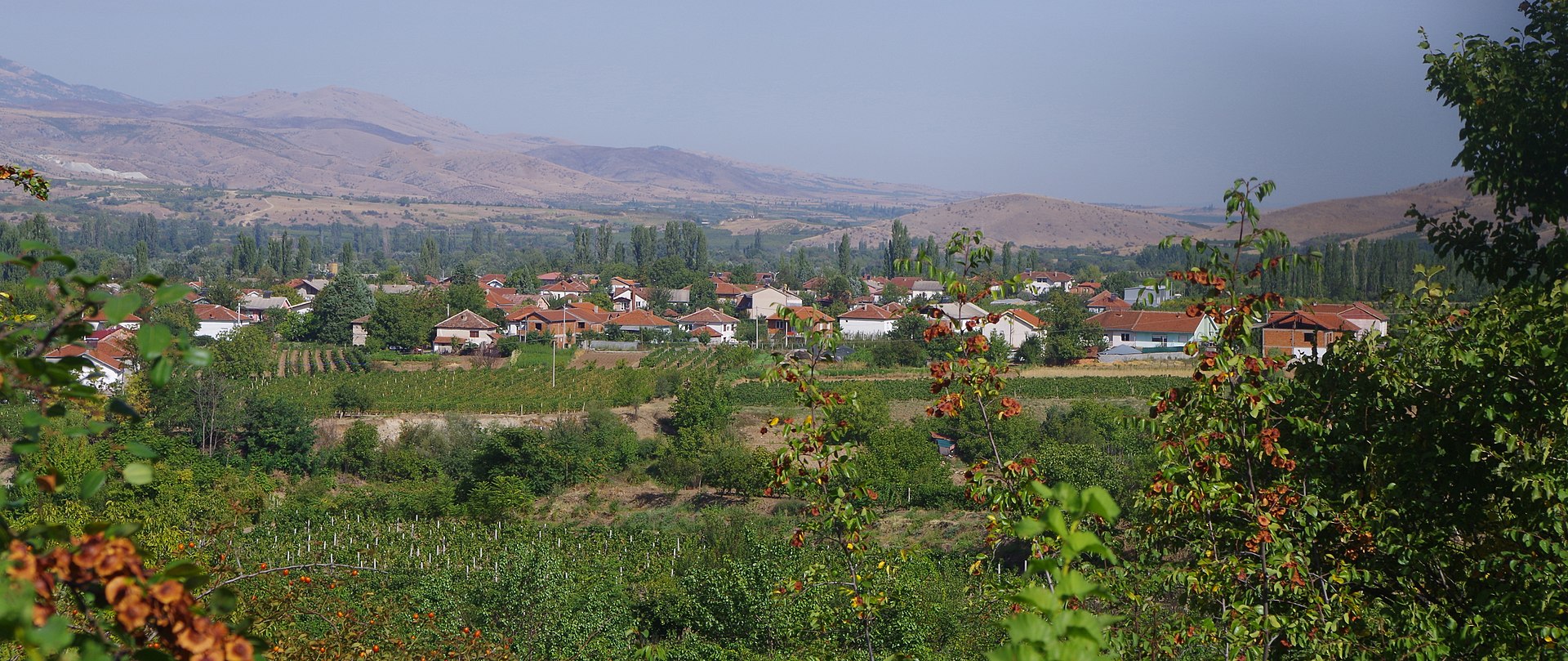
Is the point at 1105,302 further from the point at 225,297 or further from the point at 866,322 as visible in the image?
the point at 225,297

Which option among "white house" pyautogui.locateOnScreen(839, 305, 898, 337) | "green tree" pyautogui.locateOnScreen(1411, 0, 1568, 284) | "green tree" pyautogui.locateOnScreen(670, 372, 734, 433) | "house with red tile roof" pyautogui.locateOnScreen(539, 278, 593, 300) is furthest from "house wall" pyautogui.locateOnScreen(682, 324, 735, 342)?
"green tree" pyautogui.locateOnScreen(1411, 0, 1568, 284)

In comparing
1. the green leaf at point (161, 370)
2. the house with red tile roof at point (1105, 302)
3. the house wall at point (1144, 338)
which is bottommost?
the house wall at point (1144, 338)

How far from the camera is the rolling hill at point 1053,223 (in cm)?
10381

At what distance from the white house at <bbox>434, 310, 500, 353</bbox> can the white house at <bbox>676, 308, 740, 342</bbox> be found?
7391mm

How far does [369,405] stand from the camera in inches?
987

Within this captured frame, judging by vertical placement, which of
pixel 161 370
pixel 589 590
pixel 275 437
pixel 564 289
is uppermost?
pixel 161 370

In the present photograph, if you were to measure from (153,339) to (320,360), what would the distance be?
33964 mm

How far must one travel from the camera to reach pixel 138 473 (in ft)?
3.50

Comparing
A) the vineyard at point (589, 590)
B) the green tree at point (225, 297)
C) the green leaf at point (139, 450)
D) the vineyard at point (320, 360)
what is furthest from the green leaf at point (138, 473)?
the green tree at point (225, 297)

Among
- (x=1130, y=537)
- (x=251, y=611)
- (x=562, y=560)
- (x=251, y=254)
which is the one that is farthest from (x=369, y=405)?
(x=251, y=254)

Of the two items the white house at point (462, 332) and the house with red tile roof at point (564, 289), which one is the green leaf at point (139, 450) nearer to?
the white house at point (462, 332)

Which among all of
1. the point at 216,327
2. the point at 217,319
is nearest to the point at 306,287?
the point at 217,319

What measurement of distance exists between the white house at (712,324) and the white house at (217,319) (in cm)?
1494

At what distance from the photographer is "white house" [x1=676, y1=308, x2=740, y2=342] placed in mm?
39781
